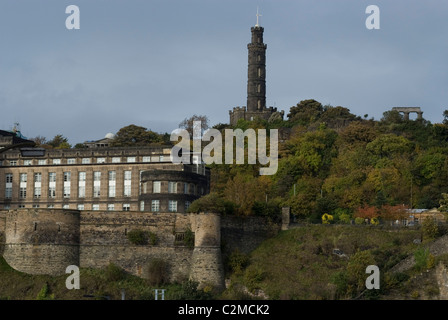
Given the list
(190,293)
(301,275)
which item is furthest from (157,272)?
(301,275)

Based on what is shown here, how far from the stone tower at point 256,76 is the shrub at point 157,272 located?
234ft

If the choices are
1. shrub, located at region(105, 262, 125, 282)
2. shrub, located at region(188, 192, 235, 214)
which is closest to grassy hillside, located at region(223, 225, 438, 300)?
shrub, located at region(188, 192, 235, 214)

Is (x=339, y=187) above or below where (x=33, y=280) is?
above

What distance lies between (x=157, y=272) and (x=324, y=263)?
14.3 m

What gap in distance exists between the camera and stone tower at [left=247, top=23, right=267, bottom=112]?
158 metres

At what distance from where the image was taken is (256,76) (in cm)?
15800

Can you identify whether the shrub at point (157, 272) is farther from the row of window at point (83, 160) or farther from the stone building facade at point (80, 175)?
the row of window at point (83, 160)

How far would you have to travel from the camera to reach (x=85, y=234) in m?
90.7

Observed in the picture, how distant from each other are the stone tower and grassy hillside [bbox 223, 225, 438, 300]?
212ft
